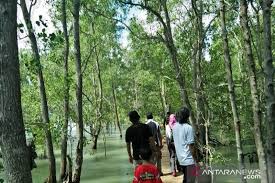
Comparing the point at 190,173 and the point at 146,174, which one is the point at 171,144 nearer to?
the point at 190,173

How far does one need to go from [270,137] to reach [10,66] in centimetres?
423

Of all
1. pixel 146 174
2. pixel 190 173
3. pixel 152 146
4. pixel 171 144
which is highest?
pixel 152 146

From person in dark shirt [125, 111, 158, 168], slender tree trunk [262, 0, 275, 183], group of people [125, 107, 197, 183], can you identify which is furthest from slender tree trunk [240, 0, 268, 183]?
person in dark shirt [125, 111, 158, 168]

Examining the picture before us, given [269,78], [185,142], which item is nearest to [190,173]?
[185,142]

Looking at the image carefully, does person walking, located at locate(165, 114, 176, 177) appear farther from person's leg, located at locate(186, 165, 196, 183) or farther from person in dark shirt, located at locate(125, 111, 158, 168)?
person's leg, located at locate(186, 165, 196, 183)

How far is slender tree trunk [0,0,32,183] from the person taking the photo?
4.84 metres

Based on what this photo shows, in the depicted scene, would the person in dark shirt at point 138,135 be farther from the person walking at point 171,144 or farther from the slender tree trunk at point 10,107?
the person walking at point 171,144

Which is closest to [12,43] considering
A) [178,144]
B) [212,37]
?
[178,144]

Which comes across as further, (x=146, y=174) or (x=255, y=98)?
(x=255, y=98)

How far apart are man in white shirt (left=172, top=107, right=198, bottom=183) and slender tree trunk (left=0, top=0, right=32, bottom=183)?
3115mm

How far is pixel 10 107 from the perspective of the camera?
4.86 m

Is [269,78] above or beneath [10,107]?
above

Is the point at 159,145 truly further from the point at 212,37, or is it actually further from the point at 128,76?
the point at 128,76

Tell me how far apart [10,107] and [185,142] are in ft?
11.1
